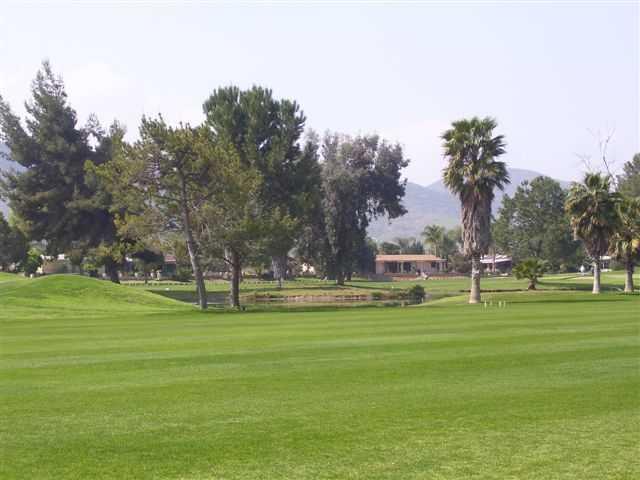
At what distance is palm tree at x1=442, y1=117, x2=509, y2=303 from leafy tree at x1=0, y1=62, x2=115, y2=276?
1536 inches

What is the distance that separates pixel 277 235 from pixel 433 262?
134079mm

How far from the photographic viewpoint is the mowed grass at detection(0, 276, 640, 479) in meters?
8.83

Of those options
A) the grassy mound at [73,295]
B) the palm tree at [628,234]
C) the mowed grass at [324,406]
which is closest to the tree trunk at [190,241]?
the grassy mound at [73,295]

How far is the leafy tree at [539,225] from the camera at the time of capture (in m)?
127

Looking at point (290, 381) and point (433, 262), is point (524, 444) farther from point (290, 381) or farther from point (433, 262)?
point (433, 262)

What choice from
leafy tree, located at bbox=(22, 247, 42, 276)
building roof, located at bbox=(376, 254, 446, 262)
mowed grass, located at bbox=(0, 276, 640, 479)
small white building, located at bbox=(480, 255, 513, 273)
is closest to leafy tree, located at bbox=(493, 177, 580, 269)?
small white building, located at bbox=(480, 255, 513, 273)

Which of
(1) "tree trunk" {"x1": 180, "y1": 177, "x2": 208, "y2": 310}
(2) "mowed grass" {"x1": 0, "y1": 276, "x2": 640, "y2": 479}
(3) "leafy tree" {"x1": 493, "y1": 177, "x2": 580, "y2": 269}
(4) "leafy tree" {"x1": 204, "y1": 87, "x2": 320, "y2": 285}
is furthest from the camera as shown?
(3) "leafy tree" {"x1": 493, "y1": 177, "x2": 580, "y2": 269}

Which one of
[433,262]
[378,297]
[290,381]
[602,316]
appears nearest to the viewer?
[290,381]

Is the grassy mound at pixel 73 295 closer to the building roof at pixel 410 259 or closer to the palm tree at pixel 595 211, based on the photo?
the palm tree at pixel 595 211

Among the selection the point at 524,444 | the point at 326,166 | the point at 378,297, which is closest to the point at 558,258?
the point at 326,166

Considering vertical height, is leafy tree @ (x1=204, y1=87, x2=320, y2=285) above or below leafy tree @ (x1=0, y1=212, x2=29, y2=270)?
above

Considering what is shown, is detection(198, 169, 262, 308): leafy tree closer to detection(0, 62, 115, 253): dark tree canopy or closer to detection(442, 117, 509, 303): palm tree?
detection(442, 117, 509, 303): palm tree

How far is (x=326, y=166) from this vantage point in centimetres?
9856

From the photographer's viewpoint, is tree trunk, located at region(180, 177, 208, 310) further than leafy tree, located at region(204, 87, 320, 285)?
No
